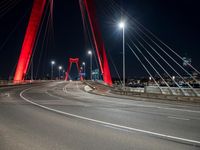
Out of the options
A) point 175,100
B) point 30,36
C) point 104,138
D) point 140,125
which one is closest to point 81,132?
point 104,138

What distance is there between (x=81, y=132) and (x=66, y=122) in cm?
207

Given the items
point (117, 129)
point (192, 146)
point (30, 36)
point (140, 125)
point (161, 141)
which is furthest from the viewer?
point (30, 36)

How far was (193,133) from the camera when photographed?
25.3 feet

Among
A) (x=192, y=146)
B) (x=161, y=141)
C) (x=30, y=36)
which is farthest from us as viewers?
(x=30, y=36)

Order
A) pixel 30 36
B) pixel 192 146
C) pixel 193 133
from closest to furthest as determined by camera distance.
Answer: pixel 192 146 → pixel 193 133 → pixel 30 36

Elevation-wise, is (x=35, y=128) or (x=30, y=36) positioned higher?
(x=30, y=36)

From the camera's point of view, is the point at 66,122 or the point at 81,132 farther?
the point at 66,122

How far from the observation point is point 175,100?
67.2ft

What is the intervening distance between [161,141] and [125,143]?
38.1 inches

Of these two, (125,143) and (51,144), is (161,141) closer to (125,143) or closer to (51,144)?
(125,143)

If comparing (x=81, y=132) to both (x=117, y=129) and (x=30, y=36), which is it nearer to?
(x=117, y=129)

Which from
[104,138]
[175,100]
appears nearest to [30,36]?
[175,100]

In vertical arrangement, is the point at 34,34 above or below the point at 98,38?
above

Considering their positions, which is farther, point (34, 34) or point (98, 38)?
point (34, 34)
